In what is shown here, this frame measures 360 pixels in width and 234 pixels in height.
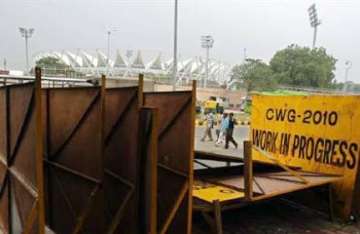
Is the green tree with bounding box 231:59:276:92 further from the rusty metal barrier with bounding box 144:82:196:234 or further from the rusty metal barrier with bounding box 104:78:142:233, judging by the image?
the rusty metal barrier with bounding box 104:78:142:233

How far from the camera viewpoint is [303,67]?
198 feet

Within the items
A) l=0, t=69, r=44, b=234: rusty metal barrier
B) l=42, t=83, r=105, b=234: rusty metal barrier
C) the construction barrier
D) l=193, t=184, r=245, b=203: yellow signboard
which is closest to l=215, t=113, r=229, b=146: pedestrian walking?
l=193, t=184, r=245, b=203: yellow signboard

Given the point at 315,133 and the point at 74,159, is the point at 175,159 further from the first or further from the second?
the point at 315,133

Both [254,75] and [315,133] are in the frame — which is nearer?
[315,133]

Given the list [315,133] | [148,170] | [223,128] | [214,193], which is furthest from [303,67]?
[148,170]

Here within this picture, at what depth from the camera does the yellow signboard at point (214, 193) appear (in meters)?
4.96

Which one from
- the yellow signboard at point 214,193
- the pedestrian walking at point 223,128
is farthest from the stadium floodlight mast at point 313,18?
the yellow signboard at point 214,193

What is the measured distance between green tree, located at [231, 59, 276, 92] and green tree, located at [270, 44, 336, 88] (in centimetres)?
215

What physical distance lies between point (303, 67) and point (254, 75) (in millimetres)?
7806

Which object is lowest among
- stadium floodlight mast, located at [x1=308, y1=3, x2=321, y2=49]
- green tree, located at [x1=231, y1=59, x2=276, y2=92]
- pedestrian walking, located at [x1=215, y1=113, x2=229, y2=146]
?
pedestrian walking, located at [x1=215, y1=113, x2=229, y2=146]

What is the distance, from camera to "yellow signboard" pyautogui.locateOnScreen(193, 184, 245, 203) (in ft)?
16.3

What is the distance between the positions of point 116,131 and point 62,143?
1.14 metres

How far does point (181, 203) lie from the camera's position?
430cm

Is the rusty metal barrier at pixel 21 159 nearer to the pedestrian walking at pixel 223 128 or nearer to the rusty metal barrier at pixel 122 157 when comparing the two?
the rusty metal barrier at pixel 122 157
